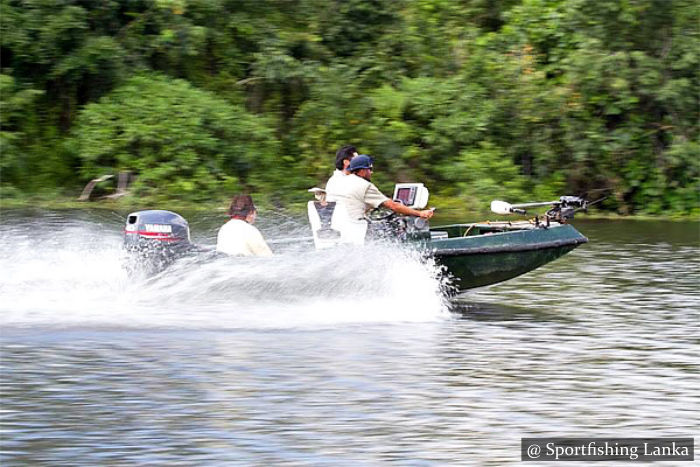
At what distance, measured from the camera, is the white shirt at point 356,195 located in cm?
1066

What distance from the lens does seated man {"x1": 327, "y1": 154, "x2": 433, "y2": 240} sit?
10633 millimetres

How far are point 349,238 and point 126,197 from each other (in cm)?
1012

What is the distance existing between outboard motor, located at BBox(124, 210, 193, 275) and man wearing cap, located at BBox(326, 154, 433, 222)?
132 centimetres

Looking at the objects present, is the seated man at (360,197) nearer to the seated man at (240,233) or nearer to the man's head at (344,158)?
the man's head at (344,158)

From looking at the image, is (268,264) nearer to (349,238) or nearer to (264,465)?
(349,238)

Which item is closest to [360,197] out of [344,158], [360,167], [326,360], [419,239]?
[360,167]

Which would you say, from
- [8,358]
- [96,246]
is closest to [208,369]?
[8,358]

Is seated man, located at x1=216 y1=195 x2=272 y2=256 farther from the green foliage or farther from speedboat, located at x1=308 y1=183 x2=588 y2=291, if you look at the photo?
the green foliage

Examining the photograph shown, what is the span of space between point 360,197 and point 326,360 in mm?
2345

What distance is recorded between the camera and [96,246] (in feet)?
46.5

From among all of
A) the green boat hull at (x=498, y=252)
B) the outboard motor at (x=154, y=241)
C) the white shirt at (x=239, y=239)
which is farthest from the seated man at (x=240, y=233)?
the green boat hull at (x=498, y=252)

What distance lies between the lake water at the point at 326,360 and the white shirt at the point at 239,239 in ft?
0.41

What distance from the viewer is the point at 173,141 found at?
20656mm

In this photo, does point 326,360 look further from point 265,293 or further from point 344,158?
point 344,158
